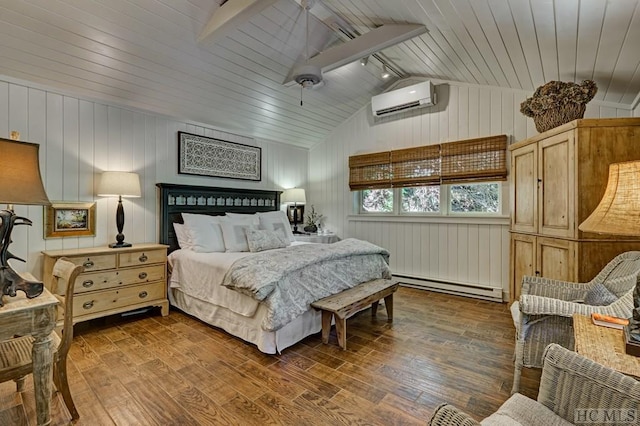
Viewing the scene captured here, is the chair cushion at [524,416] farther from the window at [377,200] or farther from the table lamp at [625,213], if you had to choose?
the window at [377,200]

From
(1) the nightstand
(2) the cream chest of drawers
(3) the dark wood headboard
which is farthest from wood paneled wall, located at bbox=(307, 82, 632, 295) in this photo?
(2) the cream chest of drawers

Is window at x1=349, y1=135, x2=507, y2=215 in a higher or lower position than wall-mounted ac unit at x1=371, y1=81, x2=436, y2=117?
lower

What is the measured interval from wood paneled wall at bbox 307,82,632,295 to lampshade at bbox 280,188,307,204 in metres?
0.59

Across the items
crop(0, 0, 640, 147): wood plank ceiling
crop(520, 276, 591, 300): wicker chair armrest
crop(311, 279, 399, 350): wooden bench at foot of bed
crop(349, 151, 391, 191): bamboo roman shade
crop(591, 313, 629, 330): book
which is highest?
crop(0, 0, 640, 147): wood plank ceiling

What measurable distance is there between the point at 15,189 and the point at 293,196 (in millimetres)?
3944

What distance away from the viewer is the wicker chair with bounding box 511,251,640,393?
170cm

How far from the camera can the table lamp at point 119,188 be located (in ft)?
10.4

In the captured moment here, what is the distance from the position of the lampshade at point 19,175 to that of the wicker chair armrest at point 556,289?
305cm

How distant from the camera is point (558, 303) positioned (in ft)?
5.76

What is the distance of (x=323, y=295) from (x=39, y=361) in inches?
77.0

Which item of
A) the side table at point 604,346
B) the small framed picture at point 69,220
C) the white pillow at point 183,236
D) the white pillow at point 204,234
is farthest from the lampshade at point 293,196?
the side table at point 604,346

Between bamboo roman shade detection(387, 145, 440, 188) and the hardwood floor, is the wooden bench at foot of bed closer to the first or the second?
the hardwood floor

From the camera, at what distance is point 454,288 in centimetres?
431

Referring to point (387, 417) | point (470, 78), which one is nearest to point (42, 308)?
point (387, 417)
